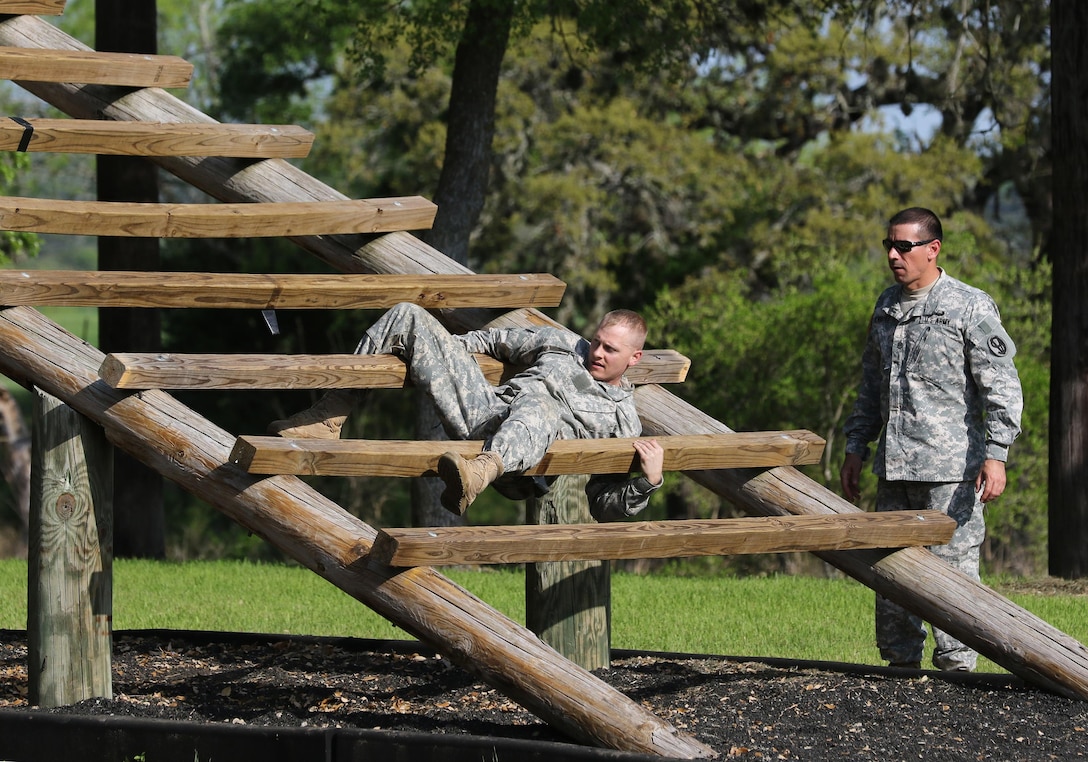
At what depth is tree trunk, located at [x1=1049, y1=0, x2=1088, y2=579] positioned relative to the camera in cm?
1007

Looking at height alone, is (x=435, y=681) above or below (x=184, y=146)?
below

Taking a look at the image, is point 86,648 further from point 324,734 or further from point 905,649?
point 905,649

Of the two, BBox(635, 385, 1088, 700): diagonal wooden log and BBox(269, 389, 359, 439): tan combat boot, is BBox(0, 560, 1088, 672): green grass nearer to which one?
BBox(635, 385, 1088, 700): diagonal wooden log

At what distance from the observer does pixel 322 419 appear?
5223mm

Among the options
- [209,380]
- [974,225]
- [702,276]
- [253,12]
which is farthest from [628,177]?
[209,380]

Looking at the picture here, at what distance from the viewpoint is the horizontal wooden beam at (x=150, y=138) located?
19.4ft

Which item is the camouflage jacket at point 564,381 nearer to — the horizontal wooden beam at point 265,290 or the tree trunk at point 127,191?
the horizontal wooden beam at point 265,290

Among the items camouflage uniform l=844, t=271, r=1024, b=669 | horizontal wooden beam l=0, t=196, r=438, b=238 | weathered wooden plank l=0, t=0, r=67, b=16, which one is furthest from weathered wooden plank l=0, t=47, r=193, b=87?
camouflage uniform l=844, t=271, r=1024, b=669

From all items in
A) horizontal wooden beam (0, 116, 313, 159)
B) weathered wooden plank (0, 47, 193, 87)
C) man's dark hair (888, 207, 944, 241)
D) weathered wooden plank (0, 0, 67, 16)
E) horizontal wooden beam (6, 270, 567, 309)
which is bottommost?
horizontal wooden beam (6, 270, 567, 309)

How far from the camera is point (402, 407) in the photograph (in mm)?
23422

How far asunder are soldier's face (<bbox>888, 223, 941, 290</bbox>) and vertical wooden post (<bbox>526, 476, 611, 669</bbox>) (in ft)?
4.91

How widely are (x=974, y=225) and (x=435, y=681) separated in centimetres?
1614

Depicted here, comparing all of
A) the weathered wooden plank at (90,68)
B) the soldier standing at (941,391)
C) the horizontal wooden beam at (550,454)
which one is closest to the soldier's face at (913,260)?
the soldier standing at (941,391)

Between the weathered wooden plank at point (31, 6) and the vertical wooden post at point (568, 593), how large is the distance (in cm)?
347
